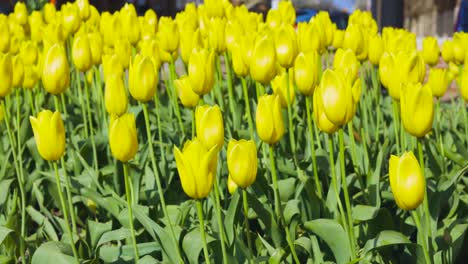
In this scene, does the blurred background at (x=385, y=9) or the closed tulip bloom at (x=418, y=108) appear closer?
the closed tulip bloom at (x=418, y=108)

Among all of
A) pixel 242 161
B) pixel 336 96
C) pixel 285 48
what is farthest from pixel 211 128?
pixel 285 48

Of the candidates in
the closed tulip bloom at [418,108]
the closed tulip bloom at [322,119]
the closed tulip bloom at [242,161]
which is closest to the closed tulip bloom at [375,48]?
the closed tulip bloom at [322,119]

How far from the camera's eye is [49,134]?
1.99 m

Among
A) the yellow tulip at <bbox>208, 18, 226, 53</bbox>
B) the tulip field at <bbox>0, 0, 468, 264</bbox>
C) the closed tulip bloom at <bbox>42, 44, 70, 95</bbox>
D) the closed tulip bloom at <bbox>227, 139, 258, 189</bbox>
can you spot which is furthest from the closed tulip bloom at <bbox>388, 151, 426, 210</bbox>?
the yellow tulip at <bbox>208, 18, 226, 53</bbox>

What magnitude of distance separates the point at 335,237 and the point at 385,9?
4640 millimetres

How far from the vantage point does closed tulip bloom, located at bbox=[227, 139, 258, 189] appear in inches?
69.8

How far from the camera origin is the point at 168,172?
2.96 m

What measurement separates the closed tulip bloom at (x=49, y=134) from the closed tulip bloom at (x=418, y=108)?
79cm

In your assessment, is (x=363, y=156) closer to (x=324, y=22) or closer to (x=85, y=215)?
(x=324, y=22)

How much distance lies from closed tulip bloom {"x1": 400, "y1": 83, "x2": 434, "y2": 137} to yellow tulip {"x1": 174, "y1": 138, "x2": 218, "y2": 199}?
1.41 ft

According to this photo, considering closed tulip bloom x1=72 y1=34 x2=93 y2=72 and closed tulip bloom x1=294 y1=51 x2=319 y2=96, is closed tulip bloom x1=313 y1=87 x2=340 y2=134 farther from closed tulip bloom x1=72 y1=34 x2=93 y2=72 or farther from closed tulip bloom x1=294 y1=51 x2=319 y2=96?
closed tulip bloom x1=72 y1=34 x2=93 y2=72

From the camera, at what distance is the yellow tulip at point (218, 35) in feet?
10.5

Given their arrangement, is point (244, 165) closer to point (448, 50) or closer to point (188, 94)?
point (188, 94)

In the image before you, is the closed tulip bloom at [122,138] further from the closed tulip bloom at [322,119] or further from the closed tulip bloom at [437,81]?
the closed tulip bloom at [437,81]
